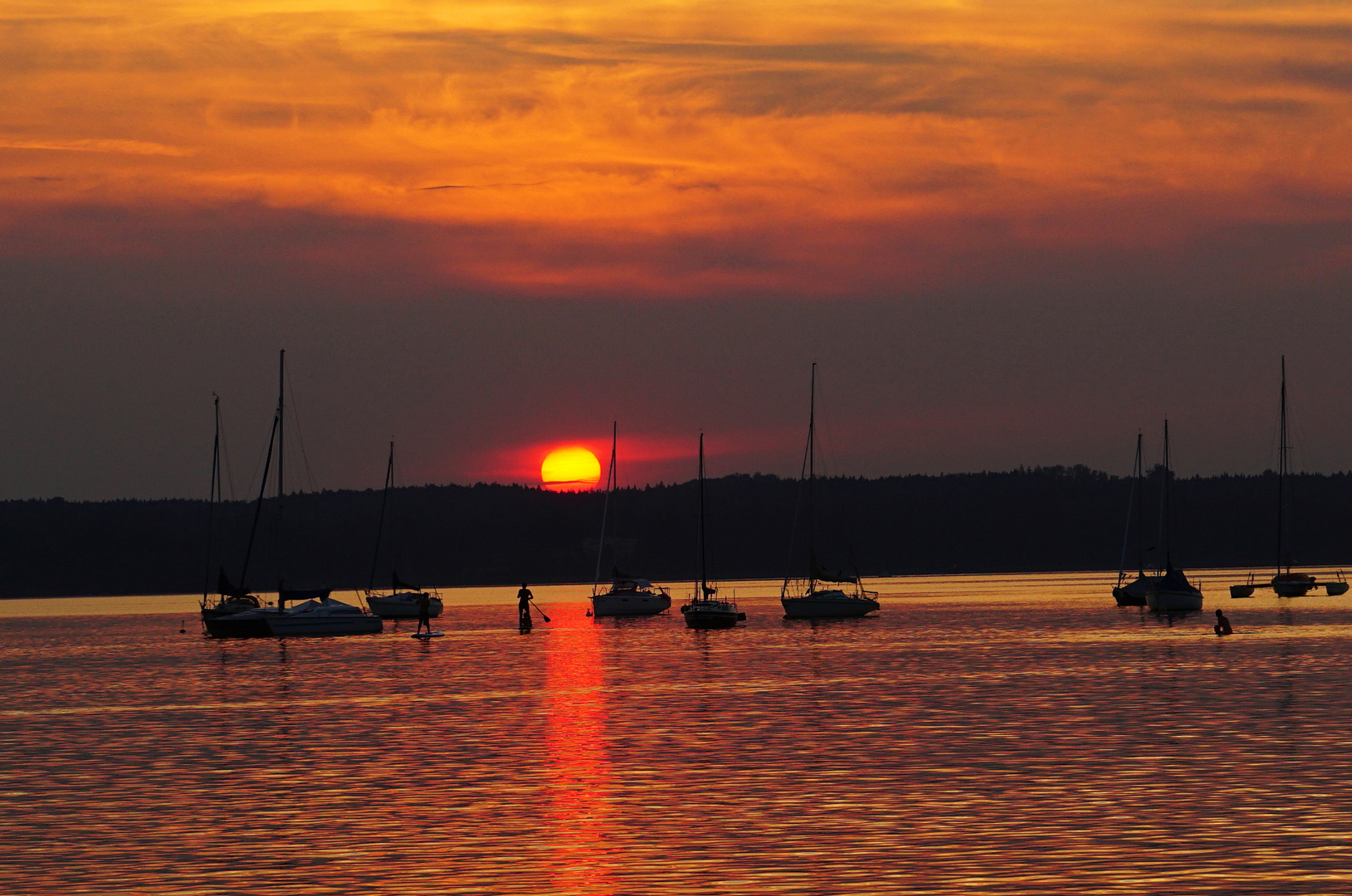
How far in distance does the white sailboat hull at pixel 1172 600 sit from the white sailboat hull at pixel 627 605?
125 feet

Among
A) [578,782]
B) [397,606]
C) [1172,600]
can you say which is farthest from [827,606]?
[578,782]

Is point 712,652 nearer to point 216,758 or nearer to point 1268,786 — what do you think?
point 216,758

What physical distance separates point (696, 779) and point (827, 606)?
92.0 metres

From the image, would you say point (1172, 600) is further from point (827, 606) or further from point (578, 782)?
point (578, 782)

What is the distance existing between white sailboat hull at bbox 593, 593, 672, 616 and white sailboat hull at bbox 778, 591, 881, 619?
19.1 m

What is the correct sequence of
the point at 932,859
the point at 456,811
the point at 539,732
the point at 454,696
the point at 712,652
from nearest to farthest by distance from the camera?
the point at 932,859 → the point at 456,811 → the point at 539,732 → the point at 454,696 → the point at 712,652

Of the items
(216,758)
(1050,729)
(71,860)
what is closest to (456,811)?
(71,860)

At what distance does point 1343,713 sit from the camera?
45.6m

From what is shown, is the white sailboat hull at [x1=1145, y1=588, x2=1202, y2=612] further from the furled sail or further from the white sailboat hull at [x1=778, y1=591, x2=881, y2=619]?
the furled sail

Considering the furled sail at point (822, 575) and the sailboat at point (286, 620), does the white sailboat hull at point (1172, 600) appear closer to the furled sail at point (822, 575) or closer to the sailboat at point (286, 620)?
the furled sail at point (822, 575)

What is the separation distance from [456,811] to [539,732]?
579 inches

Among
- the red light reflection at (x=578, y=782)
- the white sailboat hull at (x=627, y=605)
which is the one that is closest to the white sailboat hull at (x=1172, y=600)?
the white sailboat hull at (x=627, y=605)

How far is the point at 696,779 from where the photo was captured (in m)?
34.2

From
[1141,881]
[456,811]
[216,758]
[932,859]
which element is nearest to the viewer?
[1141,881]
